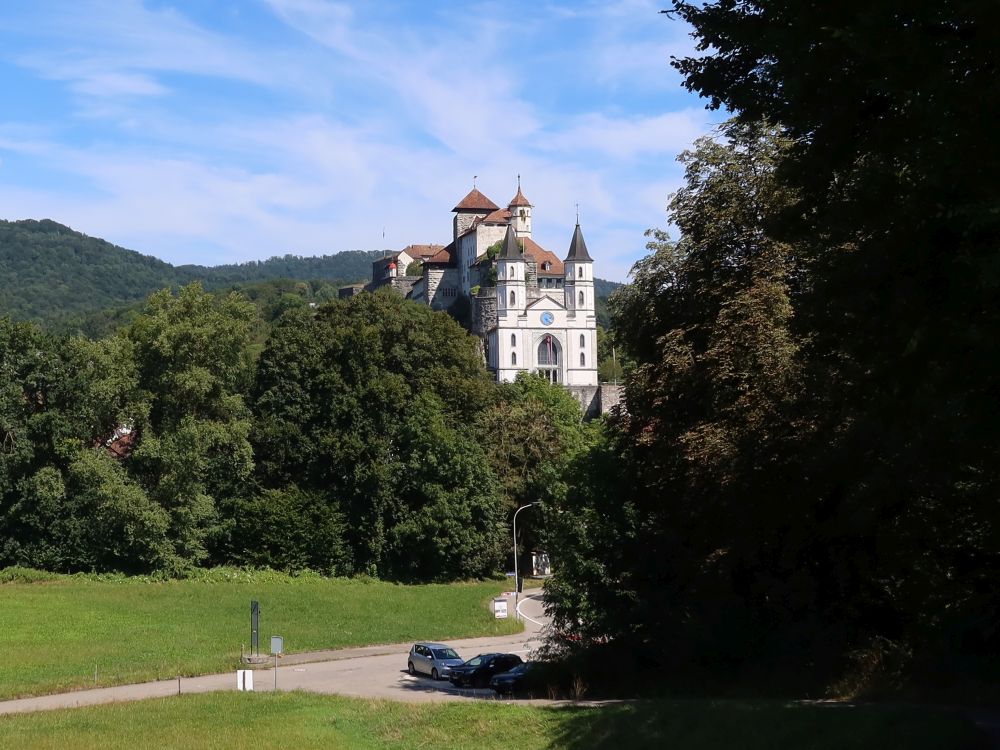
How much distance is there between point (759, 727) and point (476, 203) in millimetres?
162246

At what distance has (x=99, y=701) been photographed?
1152 inches

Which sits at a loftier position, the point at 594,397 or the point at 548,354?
the point at 548,354

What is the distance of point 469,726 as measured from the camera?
20797 millimetres

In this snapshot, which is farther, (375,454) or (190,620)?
(375,454)

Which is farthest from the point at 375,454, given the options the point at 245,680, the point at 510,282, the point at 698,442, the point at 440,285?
the point at 440,285

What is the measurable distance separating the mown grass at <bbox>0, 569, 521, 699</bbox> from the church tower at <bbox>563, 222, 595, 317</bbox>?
7179 centimetres

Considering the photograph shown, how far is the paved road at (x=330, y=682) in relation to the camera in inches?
1168

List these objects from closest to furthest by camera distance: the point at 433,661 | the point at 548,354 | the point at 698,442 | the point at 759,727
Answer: the point at 759,727 → the point at 698,442 → the point at 433,661 → the point at 548,354

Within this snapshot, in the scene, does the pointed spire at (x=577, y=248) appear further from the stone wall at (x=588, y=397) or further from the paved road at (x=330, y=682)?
the paved road at (x=330, y=682)

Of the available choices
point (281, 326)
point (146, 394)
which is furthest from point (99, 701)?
point (281, 326)

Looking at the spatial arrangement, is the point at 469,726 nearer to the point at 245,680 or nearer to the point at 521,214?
the point at 245,680

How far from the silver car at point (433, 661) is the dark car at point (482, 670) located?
0.50 m

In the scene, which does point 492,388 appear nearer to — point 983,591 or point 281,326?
point 281,326

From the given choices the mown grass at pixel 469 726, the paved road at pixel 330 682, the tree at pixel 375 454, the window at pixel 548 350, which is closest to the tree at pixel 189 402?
the tree at pixel 375 454
